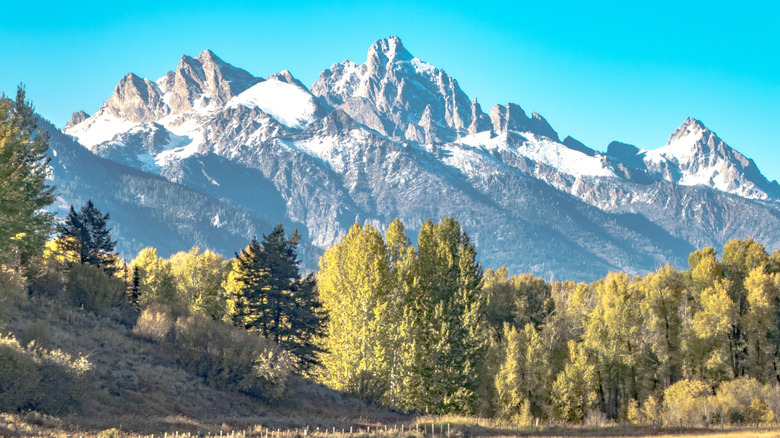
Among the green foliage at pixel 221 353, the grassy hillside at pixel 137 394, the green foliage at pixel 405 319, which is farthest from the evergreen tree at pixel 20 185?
the green foliage at pixel 405 319

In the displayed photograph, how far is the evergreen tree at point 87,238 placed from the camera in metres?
67.3

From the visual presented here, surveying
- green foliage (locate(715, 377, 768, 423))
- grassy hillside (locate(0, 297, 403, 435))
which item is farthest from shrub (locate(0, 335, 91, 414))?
green foliage (locate(715, 377, 768, 423))

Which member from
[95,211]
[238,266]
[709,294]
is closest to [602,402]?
[709,294]

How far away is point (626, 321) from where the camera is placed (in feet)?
229

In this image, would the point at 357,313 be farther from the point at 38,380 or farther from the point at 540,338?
the point at 38,380

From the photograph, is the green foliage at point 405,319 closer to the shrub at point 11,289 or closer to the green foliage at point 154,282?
the green foliage at point 154,282

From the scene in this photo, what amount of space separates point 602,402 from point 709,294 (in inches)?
617

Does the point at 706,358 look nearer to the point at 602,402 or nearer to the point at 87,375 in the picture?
the point at 602,402

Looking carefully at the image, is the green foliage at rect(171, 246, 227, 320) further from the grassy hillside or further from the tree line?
the grassy hillside

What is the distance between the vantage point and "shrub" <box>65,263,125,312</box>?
56.5m

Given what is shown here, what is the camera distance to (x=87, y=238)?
68.7m

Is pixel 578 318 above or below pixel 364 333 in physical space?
above

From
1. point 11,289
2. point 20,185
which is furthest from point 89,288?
point 20,185

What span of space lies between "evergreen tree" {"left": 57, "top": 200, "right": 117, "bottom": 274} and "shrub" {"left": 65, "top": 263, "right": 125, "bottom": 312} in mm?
6870
